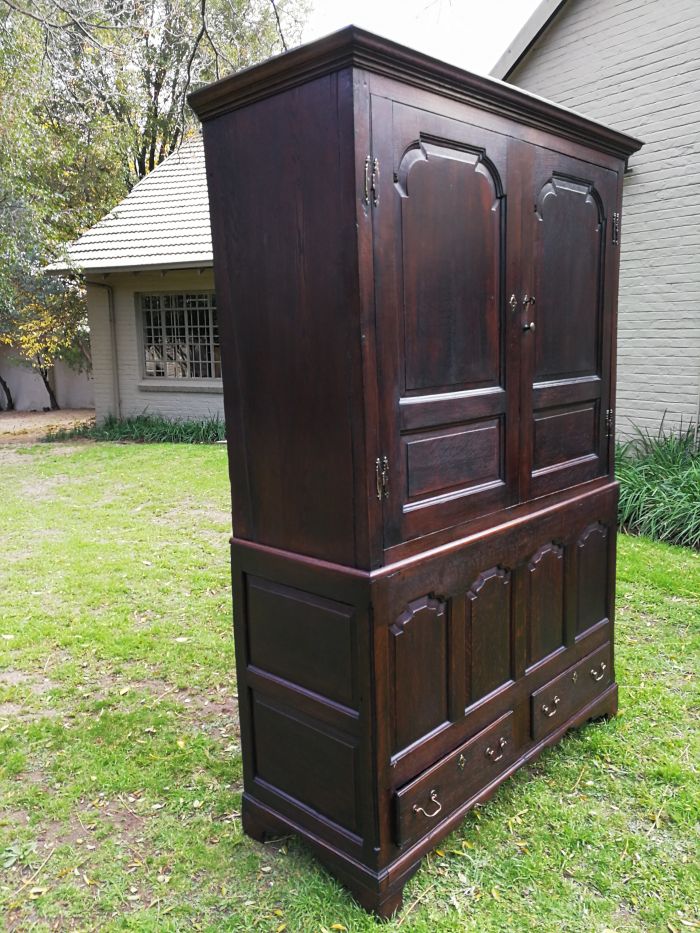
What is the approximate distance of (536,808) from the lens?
102 inches

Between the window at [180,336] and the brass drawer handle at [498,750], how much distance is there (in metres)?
9.59

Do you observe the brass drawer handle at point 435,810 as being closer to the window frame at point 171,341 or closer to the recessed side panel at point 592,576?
the recessed side panel at point 592,576

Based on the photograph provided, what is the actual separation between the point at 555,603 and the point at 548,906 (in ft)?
3.53

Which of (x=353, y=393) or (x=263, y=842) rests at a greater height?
(x=353, y=393)

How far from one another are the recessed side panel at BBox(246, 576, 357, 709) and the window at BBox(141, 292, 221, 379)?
946 cm

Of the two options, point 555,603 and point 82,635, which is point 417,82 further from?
point 82,635

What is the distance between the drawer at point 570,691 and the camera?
8.98 feet

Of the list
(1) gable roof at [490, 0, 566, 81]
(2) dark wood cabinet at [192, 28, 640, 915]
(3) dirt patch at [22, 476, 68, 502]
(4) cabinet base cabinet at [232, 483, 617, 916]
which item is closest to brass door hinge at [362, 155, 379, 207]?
(2) dark wood cabinet at [192, 28, 640, 915]

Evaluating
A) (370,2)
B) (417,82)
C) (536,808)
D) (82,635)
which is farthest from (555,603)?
(370,2)

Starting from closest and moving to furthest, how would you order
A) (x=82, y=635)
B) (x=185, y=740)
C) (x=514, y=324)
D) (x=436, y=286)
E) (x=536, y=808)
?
(x=436, y=286) → (x=514, y=324) → (x=536, y=808) → (x=185, y=740) → (x=82, y=635)

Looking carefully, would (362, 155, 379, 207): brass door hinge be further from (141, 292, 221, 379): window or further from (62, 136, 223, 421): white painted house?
(141, 292, 221, 379): window

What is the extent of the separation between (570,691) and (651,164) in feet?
19.5

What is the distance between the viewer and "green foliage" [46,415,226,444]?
10.8 metres

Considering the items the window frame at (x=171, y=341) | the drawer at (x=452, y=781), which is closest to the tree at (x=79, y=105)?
the window frame at (x=171, y=341)
